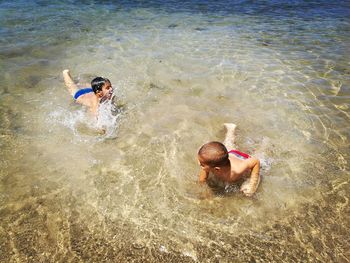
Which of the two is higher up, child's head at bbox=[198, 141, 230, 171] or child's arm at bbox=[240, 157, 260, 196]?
child's head at bbox=[198, 141, 230, 171]

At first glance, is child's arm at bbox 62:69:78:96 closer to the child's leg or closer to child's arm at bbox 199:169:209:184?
the child's leg

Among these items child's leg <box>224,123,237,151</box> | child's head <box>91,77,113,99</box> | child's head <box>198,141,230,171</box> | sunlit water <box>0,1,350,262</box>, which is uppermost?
child's head <box>198,141,230,171</box>

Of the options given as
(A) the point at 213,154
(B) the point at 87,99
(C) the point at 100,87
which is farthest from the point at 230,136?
(B) the point at 87,99

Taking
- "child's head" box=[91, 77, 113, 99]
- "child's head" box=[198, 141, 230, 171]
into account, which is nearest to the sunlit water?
"child's head" box=[91, 77, 113, 99]

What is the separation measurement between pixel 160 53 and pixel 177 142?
3749mm

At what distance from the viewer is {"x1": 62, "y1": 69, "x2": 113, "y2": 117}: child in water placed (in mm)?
4957

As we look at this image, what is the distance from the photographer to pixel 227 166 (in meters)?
3.27

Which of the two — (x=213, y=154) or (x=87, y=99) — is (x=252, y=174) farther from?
(x=87, y=99)

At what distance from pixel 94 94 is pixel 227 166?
3.06 meters

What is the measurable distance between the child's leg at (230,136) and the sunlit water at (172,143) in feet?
0.50

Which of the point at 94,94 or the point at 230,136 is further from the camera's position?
the point at 94,94

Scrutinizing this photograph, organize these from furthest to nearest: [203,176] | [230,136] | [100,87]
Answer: [100,87], [230,136], [203,176]

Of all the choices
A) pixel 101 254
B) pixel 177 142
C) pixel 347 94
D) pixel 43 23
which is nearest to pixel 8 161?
pixel 101 254

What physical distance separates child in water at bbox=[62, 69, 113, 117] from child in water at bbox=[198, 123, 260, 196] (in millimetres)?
2515
